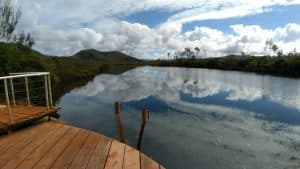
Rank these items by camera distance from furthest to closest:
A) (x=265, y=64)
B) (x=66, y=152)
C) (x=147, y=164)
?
(x=265, y=64) → (x=66, y=152) → (x=147, y=164)

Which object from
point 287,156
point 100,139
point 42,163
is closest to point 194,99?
point 287,156

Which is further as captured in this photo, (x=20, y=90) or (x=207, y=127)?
(x=20, y=90)

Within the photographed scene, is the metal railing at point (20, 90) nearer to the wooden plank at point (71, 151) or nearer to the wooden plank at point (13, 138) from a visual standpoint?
the wooden plank at point (13, 138)

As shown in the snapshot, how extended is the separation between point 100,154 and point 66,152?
71 centimetres

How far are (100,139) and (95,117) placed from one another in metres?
11.0

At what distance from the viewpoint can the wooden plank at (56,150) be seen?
4.82m

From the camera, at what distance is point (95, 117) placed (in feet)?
55.4

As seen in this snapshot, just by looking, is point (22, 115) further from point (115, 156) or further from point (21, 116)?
point (115, 156)

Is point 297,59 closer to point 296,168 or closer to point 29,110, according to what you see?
point 296,168

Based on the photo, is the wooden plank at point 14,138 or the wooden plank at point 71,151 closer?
the wooden plank at point 71,151

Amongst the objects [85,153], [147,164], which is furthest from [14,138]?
[147,164]

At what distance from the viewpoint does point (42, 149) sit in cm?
559

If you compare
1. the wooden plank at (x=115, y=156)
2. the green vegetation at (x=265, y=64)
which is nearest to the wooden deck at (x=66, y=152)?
the wooden plank at (x=115, y=156)

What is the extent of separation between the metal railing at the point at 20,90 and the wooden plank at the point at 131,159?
3496 mm
